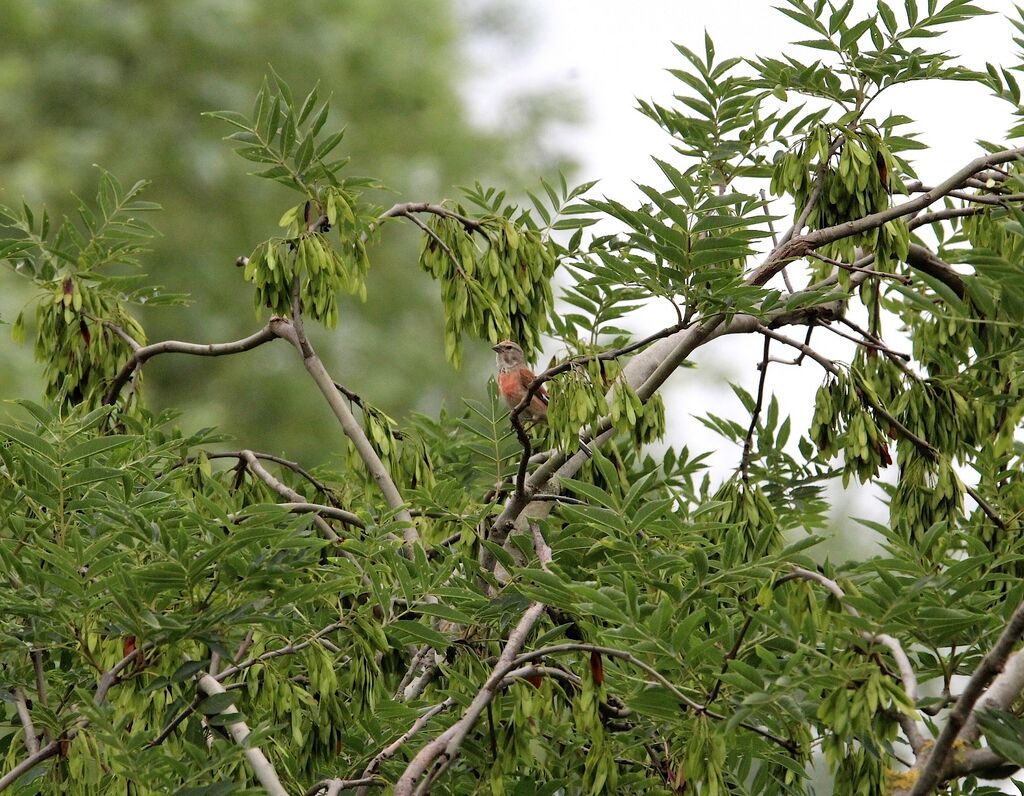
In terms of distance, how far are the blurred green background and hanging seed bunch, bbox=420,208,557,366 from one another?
9207mm

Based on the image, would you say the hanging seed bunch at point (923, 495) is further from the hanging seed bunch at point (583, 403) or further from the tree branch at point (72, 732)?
the tree branch at point (72, 732)

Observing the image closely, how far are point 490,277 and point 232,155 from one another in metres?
13.0

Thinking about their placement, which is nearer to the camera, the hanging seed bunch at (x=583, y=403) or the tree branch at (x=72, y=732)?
the tree branch at (x=72, y=732)


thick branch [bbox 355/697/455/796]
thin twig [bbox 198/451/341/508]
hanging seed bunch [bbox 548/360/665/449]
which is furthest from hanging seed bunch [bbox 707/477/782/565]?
thin twig [bbox 198/451/341/508]

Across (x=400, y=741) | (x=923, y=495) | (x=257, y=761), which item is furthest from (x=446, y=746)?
(x=923, y=495)

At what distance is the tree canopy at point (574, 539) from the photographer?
8.84 feet

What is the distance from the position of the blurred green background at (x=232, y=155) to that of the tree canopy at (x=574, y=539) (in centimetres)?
932

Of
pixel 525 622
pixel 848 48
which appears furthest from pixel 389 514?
pixel 848 48

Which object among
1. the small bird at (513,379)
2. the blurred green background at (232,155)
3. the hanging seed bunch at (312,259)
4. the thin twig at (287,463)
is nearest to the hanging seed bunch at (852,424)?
the hanging seed bunch at (312,259)

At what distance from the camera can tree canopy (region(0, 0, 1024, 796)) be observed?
269cm

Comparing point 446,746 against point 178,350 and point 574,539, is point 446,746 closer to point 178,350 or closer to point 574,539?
point 574,539

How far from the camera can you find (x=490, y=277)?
4.38m

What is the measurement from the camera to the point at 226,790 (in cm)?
274

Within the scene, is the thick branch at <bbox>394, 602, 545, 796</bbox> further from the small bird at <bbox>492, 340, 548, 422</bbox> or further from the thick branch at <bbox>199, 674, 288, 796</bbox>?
the small bird at <bbox>492, 340, 548, 422</bbox>
